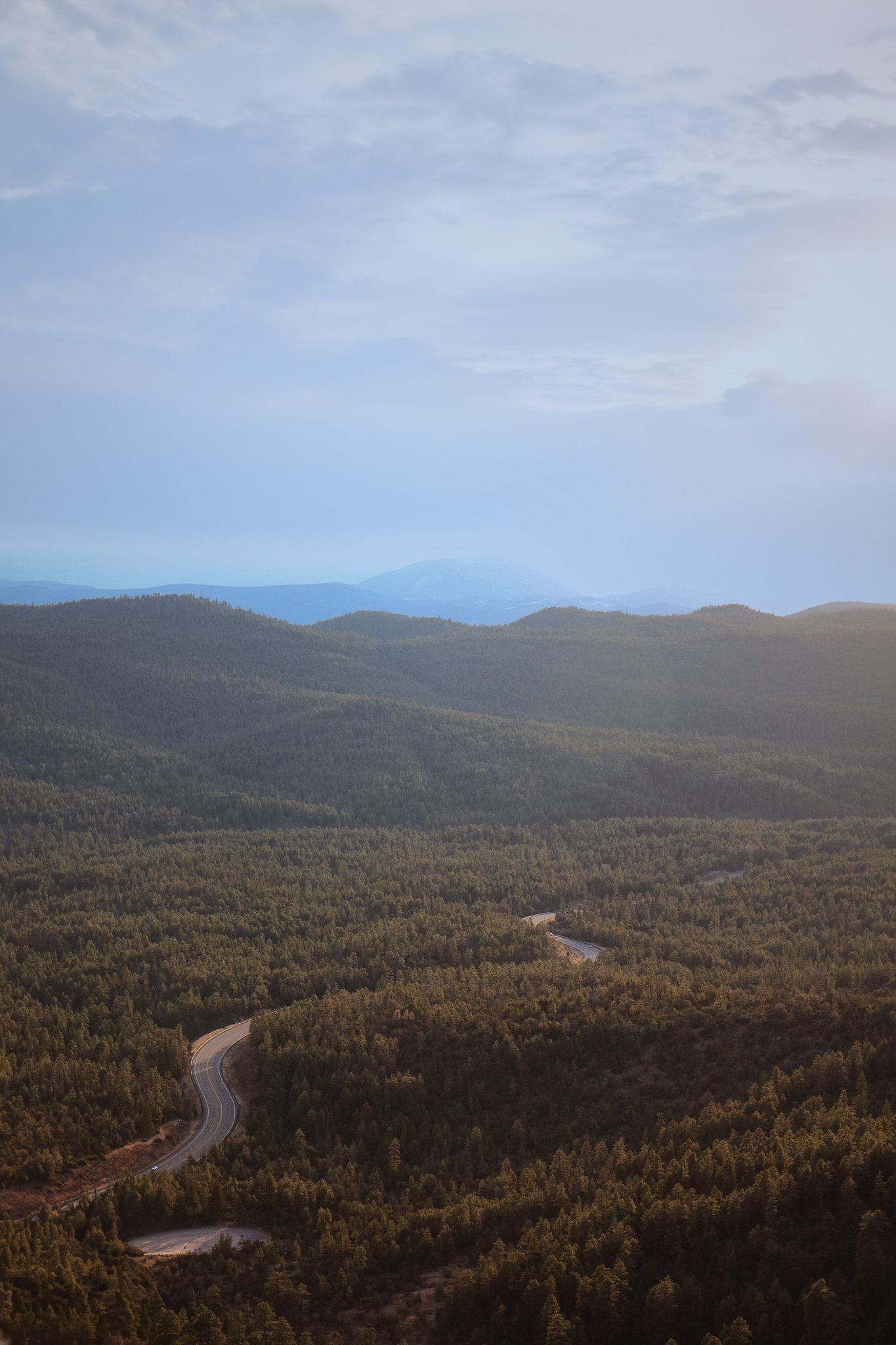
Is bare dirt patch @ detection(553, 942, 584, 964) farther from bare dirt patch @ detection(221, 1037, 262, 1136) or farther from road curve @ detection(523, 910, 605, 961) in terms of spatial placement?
bare dirt patch @ detection(221, 1037, 262, 1136)

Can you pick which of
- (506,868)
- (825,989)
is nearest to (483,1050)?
(825,989)

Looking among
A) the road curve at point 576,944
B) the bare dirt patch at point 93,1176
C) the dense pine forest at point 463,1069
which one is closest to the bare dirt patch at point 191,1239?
the dense pine forest at point 463,1069

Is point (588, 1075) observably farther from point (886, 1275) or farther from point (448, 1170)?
point (886, 1275)

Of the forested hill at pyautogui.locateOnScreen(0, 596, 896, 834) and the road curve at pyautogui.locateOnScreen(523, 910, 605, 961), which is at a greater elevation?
the forested hill at pyautogui.locateOnScreen(0, 596, 896, 834)

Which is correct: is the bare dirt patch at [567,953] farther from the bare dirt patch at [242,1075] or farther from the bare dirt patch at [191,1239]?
the bare dirt patch at [191,1239]

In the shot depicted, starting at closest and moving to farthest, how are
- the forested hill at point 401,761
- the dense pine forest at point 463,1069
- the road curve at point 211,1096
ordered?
1. the dense pine forest at point 463,1069
2. the road curve at point 211,1096
3. the forested hill at point 401,761

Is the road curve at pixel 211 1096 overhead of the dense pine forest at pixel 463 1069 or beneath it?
beneath

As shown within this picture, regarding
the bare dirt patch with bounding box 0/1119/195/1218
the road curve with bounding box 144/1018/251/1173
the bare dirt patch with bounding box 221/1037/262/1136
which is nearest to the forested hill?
the road curve with bounding box 144/1018/251/1173
